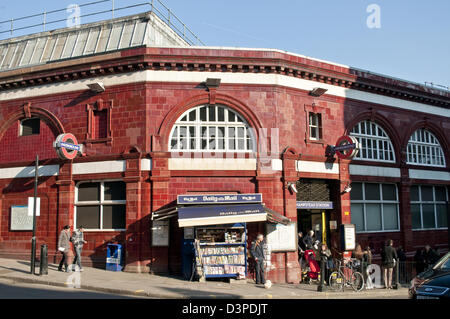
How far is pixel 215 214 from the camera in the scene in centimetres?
1595

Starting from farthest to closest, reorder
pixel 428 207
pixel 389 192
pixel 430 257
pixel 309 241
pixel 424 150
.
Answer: pixel 424 150 < pixel 428 207 < pixel 389 192 < pixel 430 257 < pixel 309 241

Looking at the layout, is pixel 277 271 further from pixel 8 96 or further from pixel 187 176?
pixel 8 96

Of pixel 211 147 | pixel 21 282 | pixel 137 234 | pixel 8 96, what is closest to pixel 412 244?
pixel 211 147

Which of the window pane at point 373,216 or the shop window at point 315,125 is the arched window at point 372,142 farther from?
the window pane at point 373,216

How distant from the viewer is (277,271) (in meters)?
18.0

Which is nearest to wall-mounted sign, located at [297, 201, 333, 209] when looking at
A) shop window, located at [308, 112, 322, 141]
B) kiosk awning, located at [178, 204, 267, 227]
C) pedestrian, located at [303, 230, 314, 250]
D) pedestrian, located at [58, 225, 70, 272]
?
pedestrian, located at [303, 230, 314, 250]

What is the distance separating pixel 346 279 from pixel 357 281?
40 centimetres

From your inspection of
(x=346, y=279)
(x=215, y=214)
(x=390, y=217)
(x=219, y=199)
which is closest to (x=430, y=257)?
(x=390, y=217)

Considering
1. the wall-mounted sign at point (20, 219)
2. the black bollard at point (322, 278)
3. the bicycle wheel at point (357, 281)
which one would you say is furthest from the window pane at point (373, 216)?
the wall-mounted sign at point (20, 219)

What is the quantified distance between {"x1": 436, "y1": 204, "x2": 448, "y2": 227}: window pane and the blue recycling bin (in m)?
18.1

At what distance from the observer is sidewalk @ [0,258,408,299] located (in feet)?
45.1

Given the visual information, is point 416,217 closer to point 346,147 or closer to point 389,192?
point 389,192

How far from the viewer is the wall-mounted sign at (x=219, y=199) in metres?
16.5

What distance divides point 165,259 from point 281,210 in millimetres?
5221
